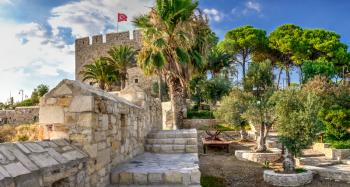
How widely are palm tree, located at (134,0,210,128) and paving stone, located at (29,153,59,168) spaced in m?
12.4

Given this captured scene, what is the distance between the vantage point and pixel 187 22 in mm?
16594

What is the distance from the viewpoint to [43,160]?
3.73 metres

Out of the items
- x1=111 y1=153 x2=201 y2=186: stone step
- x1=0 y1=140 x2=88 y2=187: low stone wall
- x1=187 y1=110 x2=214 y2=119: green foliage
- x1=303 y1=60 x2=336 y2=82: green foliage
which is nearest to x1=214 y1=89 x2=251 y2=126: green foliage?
x1=187 y1=110 x2=214 y2=119: green foliage

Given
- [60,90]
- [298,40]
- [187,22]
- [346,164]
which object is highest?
[298,40]

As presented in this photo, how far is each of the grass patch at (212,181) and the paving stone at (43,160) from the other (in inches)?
221

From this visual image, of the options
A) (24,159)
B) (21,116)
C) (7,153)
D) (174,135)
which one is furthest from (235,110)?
(21,116)

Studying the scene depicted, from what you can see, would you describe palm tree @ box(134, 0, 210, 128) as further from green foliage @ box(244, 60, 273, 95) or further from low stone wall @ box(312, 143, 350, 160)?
green foliage @ box(244, 60, 273, 95)

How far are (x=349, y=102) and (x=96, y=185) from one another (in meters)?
17.7

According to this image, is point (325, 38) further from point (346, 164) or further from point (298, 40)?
point (346, 164)

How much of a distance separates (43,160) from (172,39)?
525 inches

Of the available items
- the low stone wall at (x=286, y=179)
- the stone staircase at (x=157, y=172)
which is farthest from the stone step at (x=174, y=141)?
the low stone wall at (x=286, y=179)

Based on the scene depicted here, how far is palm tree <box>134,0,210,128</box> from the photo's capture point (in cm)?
1625

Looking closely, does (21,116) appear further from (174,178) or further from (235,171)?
(174,178)

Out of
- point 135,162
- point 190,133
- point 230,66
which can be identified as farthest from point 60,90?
point 230,66
